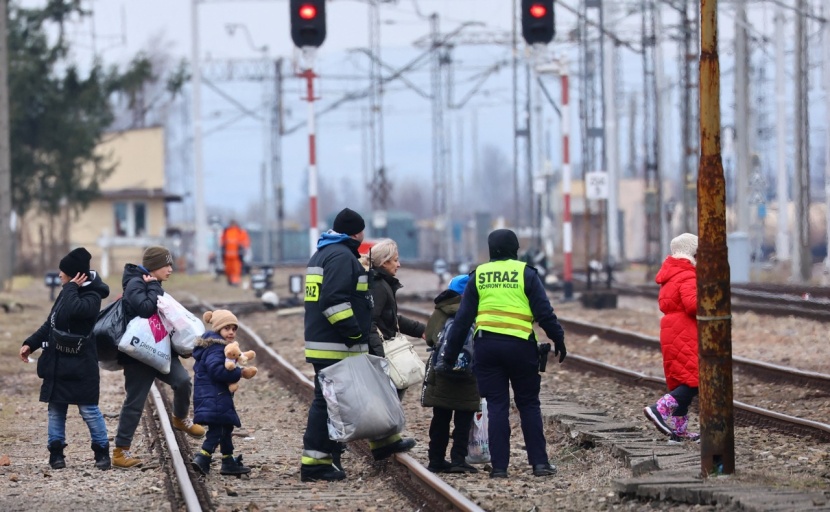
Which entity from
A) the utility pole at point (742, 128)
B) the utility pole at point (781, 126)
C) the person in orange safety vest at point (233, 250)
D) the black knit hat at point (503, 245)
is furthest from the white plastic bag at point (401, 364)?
the utility pole at point (781, 126)

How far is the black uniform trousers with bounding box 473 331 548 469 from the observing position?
930 cm

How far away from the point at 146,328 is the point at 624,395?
5.96 meters

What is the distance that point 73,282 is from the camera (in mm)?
10016

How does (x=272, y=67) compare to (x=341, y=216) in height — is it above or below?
above

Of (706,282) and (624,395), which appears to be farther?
(624,395)

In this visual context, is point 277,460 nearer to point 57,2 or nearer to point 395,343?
point 395,343

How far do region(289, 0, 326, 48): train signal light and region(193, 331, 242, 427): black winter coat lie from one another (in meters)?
10.0

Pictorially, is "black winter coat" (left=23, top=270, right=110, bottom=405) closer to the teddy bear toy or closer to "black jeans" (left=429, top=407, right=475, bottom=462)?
the teddy bear toy

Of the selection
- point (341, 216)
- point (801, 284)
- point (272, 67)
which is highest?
point (272, 67)

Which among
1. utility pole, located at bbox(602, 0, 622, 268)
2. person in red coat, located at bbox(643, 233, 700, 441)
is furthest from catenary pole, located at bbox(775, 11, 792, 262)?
person in red coat, located at bbox(643, 233, 700, 441)

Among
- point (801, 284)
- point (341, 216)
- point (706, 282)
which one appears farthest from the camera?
point (801, 284)

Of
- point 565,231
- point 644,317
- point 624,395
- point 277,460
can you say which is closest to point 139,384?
point 277,460

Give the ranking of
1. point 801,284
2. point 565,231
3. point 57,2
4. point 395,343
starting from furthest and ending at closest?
point 57,2, point 801,284, point 565,231, point 395,343

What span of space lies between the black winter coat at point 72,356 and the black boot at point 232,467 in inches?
44.0
